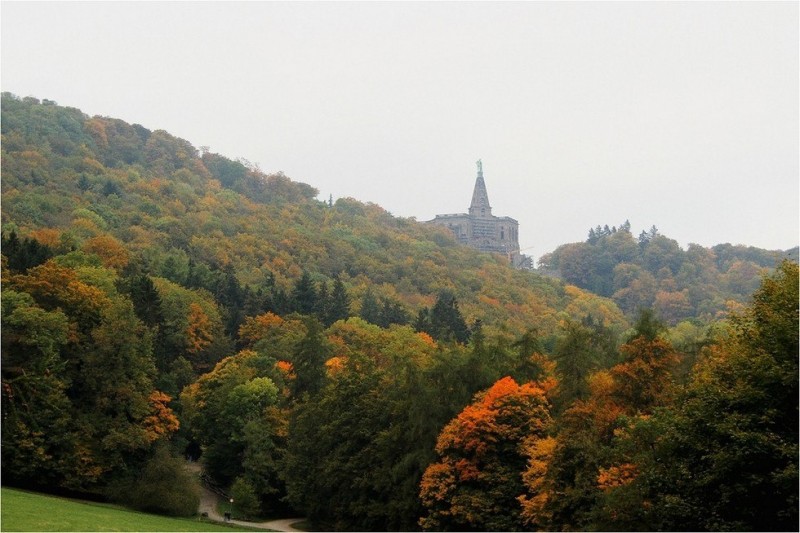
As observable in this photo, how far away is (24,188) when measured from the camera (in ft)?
Answer: 412

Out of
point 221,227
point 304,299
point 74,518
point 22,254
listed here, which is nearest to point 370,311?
point 304,299

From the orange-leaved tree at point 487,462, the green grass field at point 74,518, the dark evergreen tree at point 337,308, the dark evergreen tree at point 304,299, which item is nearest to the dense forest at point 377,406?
the orange-leaved tree at point 487,462

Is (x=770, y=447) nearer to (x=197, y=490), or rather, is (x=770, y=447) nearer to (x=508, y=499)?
(x=508, y=499)

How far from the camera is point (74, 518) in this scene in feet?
129

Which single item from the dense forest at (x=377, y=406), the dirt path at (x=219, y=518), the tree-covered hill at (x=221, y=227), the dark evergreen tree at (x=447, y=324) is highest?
the tree-covered hill at (x=221, y=227)

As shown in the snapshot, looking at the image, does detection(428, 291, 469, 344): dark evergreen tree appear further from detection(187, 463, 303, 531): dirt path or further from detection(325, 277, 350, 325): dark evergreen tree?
detection(187, 463, 303, 531): dirt path

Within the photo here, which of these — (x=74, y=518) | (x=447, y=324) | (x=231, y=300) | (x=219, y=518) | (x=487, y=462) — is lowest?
(x=219, y=518)

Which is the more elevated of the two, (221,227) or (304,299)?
(221,227)

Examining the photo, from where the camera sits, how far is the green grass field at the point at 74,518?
35375mm

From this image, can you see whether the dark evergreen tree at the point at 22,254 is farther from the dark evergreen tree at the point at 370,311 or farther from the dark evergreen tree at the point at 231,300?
the dark evergreen tree at the point at 370,311

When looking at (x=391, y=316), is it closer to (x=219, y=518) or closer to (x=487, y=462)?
(x=219, y=518)

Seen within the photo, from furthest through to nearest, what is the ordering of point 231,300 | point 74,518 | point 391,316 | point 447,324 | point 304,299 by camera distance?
point 391,316, point 304,299, point 231,300, point 447,324, point 74,518

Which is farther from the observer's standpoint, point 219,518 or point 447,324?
point 447,324

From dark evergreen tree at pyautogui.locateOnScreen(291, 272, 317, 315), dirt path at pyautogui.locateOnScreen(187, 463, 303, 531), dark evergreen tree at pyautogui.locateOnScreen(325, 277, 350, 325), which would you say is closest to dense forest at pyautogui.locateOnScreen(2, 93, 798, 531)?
dark evergreen tree at pyautogui.locateOnScreen(291, 272, 317, 315)
